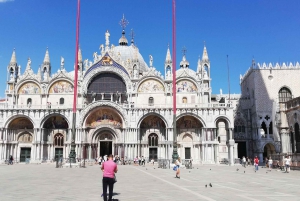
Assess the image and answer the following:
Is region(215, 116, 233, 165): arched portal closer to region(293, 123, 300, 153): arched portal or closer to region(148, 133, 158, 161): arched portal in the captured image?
region(148, 133, 158, 161): arched portal

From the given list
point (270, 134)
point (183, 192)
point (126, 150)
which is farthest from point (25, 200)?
point (270, 134)

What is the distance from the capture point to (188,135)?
161ft

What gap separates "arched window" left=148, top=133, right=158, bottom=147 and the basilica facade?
0.50 ft

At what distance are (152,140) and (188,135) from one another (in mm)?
5555

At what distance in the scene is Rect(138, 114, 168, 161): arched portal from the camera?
4847cm

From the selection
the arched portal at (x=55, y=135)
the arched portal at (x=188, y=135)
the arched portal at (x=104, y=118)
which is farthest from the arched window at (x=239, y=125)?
the arched portal at (x=55, y=135)

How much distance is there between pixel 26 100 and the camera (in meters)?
51.4

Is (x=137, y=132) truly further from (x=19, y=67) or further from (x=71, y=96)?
(x=19, y=67)

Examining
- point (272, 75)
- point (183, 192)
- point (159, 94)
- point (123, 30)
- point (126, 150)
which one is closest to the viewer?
point (183, 192)

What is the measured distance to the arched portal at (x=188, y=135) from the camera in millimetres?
48562

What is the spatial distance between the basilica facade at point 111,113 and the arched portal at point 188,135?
15 centimetres

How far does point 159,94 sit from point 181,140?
7896 millimetres

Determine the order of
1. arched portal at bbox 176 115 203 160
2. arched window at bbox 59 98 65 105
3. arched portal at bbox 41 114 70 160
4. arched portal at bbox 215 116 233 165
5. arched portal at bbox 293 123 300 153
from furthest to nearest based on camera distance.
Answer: arched window at bbox 59 98 65 105, arched portal at bbox 41 114 70 160, arched portal at bbox 176 115 203 160, arched portal at bbox 215 116 233 165, arched portal at bbox 293 123 300 153

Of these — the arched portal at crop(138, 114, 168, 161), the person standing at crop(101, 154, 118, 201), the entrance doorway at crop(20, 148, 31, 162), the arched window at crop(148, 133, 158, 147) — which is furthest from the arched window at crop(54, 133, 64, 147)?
the person standing at crop(101, 154, 118, 201)
